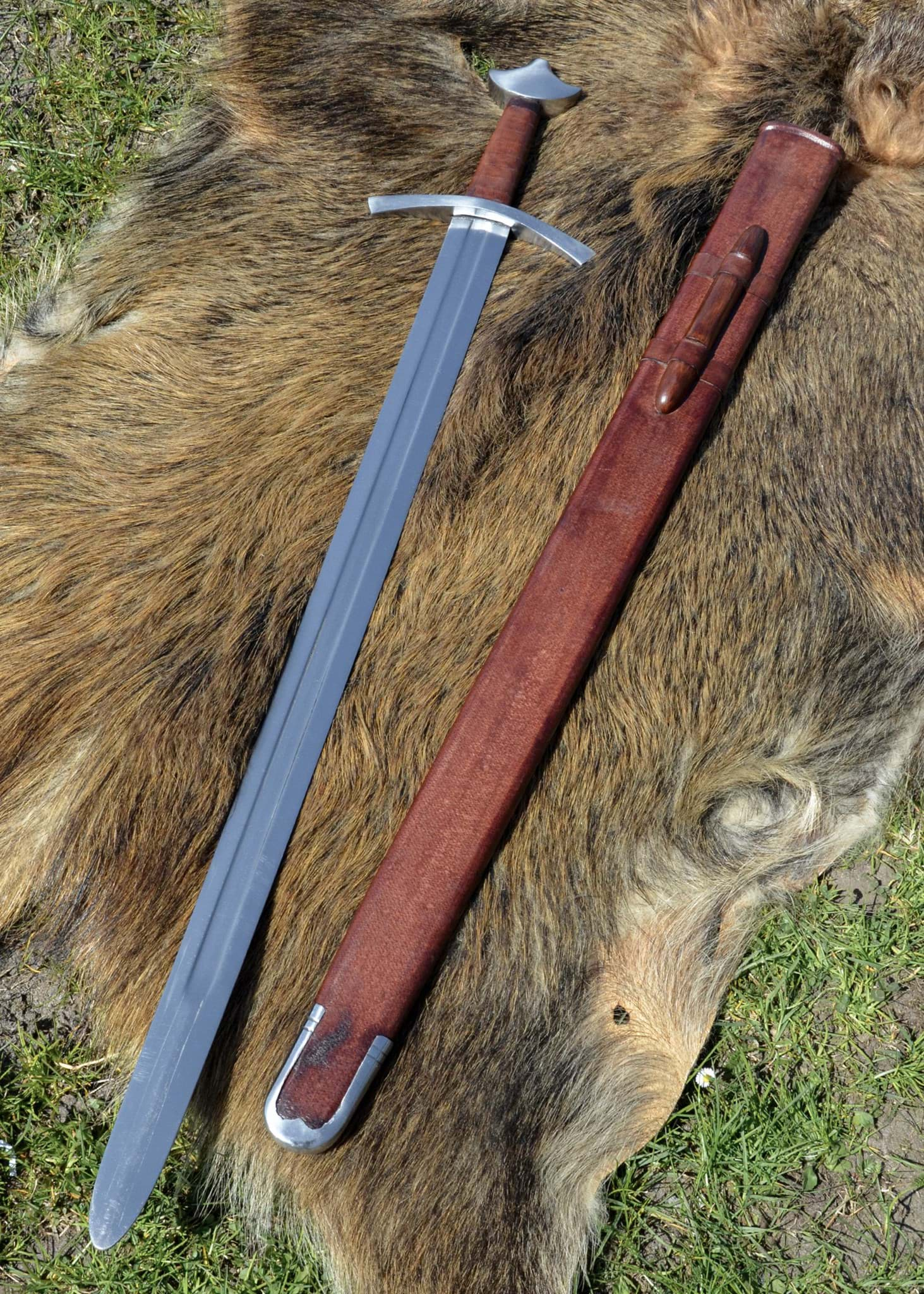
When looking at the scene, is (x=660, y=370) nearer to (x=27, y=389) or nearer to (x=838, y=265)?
(x=838, y=265)

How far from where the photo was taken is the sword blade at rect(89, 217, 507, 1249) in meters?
1.62

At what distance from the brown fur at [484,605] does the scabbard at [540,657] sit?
5 centimetres

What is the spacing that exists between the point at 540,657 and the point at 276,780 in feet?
1.58

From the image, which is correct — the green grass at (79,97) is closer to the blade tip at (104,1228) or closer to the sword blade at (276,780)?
the sword blade at (276,780)

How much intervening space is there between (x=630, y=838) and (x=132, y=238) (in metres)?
1.55

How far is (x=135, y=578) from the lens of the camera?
67.5 inches

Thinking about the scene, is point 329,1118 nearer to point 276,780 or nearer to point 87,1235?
point 276,780

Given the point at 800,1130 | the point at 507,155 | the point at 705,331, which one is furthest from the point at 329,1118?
the point at 507,155

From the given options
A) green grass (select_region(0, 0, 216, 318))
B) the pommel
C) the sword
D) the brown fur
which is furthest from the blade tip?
green grass (select_region(0, 0, 216, 318))

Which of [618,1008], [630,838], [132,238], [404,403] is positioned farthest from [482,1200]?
[132,238]

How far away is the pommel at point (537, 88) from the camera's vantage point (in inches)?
79.4

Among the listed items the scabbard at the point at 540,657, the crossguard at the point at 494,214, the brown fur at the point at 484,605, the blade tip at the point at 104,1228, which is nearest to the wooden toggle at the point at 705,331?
the scabbard at the point at 540,657

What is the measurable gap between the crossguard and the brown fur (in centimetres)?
5

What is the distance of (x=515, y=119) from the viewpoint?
6.52 ft
